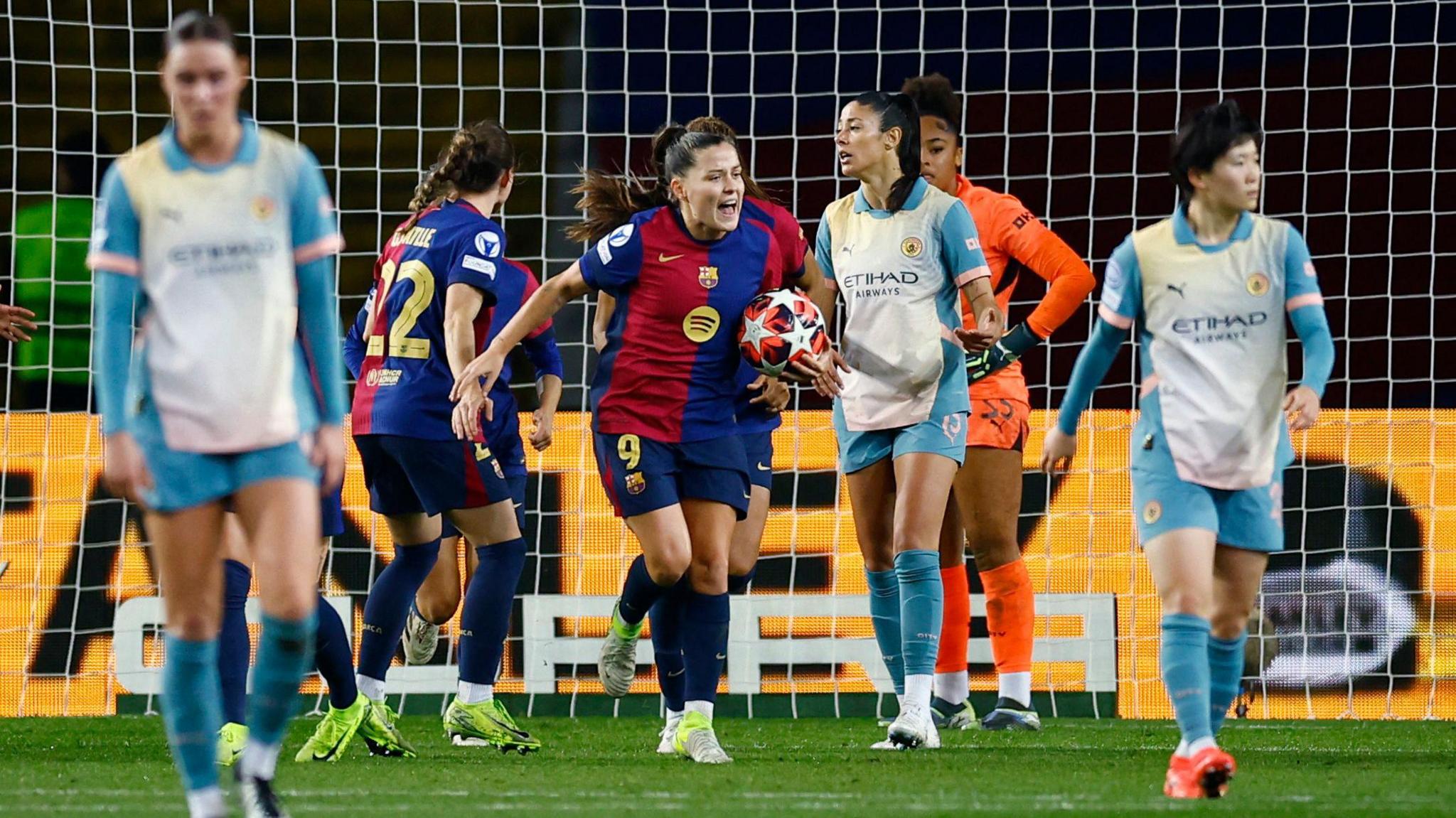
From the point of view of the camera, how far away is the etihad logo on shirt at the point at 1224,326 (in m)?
4.62

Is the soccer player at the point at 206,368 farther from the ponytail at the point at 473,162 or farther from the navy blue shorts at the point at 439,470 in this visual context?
the ponytail at the point at 473,162

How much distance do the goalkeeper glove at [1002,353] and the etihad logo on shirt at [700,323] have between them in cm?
103

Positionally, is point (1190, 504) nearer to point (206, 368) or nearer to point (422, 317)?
point (206, 368)

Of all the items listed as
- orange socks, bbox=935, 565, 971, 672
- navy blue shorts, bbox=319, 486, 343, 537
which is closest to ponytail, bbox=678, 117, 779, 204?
orange socks, bbox=935, 565, 971, 672

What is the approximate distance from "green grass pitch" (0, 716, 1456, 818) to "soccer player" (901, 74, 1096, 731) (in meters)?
0.26

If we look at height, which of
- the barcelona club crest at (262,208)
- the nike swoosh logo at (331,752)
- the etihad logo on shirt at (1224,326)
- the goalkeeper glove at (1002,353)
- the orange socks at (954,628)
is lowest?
the nike swoosh logo at (331,752)

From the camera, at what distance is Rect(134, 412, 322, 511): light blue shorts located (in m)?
3.78

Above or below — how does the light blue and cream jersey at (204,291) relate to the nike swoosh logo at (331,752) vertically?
above

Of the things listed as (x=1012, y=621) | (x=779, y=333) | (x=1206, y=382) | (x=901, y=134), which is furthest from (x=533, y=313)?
(x=1012, y=621)

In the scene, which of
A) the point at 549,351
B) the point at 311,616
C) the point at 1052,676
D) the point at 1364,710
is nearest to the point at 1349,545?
the point at 1364,710

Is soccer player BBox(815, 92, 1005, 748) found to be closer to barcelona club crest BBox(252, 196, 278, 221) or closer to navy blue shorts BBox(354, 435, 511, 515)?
navy blue shorts BBox(354, 435, 511, 515)

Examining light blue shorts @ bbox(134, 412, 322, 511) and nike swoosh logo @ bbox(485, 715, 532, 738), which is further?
nike swoosh logo @ bbox(485, 715, 532, 738)

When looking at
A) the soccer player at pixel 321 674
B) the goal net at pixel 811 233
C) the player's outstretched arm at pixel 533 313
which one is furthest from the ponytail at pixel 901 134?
the goal net at pixel 811 233

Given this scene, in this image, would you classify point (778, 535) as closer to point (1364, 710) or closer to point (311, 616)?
point (1364, 710)
